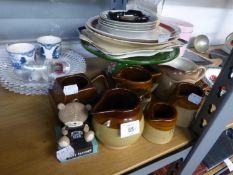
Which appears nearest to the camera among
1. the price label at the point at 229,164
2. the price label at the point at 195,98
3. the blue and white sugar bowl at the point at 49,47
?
the price label at the point at 195,98

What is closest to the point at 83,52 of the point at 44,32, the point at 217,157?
the point at 44,32

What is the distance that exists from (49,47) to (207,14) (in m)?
0.93

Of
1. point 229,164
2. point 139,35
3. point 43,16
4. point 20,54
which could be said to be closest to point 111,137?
point 139,35

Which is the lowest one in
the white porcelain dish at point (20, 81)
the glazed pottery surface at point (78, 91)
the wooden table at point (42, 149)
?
the wooden table at point (42, 149)

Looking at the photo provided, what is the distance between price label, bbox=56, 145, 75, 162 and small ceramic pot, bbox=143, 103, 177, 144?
0.17 m

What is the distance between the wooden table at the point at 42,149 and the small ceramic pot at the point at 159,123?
0.02m

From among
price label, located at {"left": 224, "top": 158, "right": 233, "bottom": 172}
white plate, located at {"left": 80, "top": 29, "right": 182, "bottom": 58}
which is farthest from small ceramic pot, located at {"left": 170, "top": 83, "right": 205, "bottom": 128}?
price label, located at {"left": 224, "top": 158, "right": 233, "bottom": 172}

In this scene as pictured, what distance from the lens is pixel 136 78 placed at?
599 millimetres

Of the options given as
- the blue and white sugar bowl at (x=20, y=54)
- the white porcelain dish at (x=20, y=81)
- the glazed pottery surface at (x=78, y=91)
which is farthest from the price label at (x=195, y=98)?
the blue and white sugar bowl at (x=20, y=54)

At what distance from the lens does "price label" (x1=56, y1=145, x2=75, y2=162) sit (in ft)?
1.34

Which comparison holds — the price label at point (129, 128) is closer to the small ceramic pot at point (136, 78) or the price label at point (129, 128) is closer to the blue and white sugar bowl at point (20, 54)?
the small ceramic pot at point (136, 78)

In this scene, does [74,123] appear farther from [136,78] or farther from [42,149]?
[136,78]

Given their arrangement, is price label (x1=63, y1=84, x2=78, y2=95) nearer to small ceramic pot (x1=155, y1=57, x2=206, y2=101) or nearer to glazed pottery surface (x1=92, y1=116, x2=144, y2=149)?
glazed pottery surface (x1=92, y1=116, x2=144, y2=149)

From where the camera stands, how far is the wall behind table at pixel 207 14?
1013 mm
